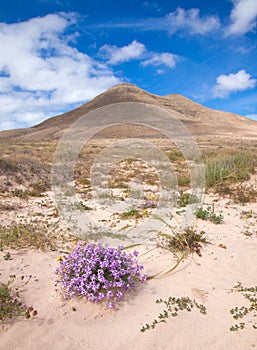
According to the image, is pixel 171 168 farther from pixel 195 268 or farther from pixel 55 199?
pixel 195 268

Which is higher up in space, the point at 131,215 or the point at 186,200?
the point at 186,200

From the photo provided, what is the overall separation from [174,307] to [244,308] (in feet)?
2.78

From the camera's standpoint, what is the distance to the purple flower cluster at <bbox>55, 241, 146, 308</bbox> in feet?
10.3

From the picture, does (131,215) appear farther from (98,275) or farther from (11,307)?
(11,307)

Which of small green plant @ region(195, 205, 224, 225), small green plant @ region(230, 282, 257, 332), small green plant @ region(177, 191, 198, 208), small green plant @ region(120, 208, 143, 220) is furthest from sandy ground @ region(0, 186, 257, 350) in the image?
small green plant @ region(177, 191, 198, 208)

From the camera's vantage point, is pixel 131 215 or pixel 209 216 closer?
pixel 209 216

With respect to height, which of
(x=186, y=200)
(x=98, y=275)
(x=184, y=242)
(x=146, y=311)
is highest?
(x=186, y=200)

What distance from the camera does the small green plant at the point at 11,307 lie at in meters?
2.86

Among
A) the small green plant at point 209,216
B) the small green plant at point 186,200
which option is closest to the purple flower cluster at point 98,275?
the small green plant at point 209,216

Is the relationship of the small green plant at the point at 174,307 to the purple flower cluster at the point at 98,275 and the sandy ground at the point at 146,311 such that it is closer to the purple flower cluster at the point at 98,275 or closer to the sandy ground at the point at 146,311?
the sandy ground at the point at 146,311

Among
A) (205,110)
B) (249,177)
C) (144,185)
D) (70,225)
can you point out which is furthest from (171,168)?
(205,110)

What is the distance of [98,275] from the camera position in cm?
318

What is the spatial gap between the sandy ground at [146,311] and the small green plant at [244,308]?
5 centimetres

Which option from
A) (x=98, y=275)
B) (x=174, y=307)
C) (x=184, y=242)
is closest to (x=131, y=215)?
(x=184, y=242)
